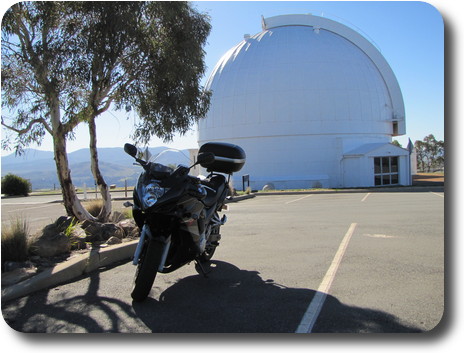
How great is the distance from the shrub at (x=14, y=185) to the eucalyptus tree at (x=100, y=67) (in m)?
24.9

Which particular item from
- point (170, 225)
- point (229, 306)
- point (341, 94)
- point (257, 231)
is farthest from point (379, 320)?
point (341, 94)

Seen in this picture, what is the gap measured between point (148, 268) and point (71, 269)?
5.30ft

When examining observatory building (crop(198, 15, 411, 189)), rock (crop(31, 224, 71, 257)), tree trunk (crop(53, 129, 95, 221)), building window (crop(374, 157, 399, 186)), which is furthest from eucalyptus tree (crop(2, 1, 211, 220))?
building window (crop(374, 157, 399, 186))

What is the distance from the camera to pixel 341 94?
106ft

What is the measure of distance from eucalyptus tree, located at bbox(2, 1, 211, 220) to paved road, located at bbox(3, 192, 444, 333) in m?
3.19

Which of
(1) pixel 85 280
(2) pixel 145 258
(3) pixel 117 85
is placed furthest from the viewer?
(3) pixel 117 85

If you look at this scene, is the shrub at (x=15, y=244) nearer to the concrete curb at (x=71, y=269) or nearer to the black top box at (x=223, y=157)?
the concrete curb at (x=71, y=269)

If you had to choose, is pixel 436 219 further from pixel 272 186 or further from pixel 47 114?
pixel 272 186

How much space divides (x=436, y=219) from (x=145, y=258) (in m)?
8.11

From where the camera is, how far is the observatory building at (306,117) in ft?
103

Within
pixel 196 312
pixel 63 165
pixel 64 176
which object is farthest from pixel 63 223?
pixel 196 312

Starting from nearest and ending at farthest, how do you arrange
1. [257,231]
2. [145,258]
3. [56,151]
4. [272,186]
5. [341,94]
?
1. [145,258]
2. [56,151]
3. [257,231]
4. [272,186]
5. [341,94]

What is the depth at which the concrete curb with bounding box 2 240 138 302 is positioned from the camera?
423 cm

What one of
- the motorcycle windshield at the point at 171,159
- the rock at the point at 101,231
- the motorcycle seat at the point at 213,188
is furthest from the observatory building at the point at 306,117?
the motorcycle windshield at the point at 171,159
